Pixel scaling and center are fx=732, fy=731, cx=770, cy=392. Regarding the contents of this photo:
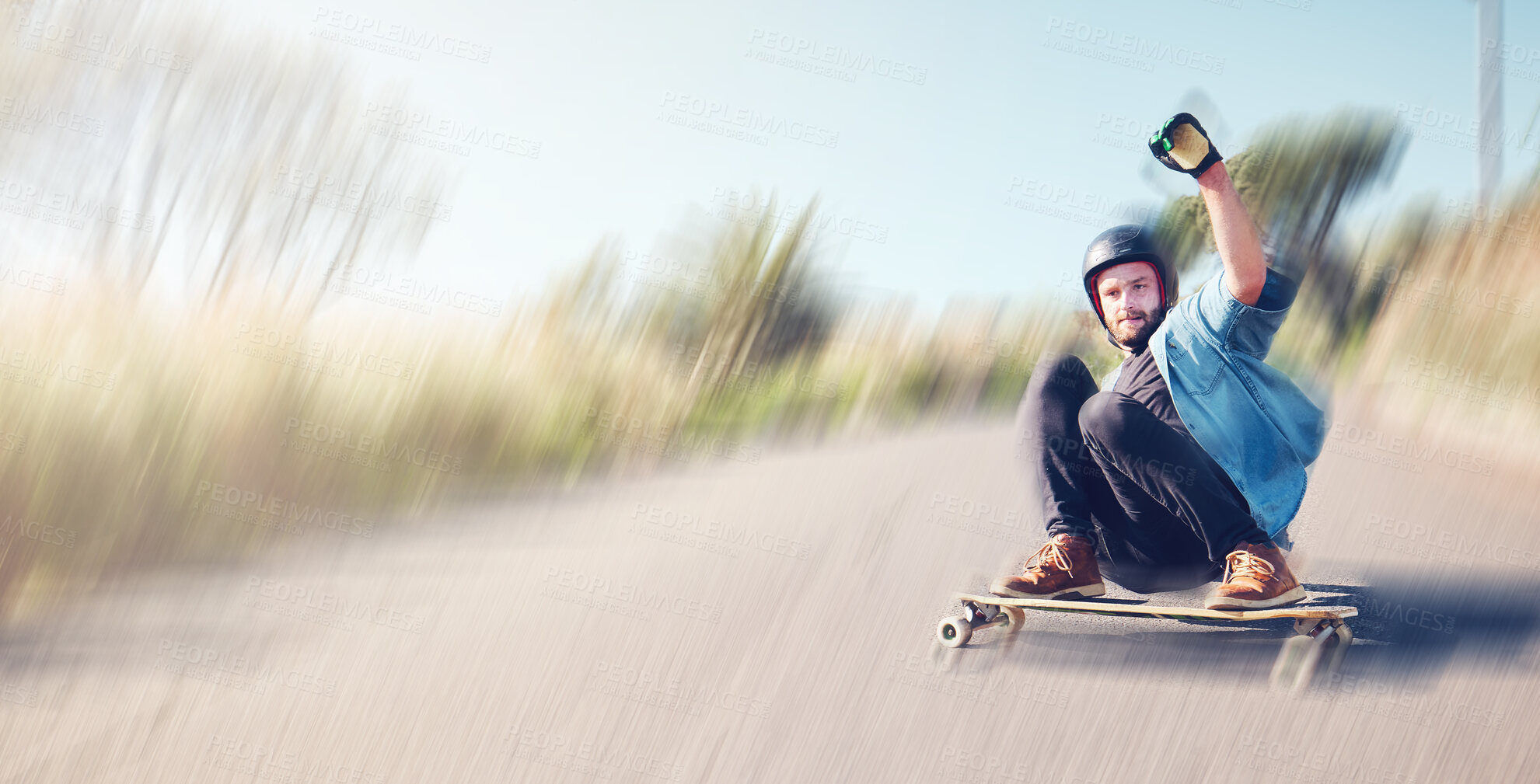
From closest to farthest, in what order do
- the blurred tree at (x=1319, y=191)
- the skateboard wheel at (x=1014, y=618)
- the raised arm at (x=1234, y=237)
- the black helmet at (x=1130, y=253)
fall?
1. the raised arm at (x=1234, y=237)
2. the black helmet at (x=1130, y=253)
3. the skateboard wheel at (x=1014, y=618)
4. the blurred tree at (x=1319, y=191)

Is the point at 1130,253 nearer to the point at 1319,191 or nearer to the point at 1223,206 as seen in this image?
the point at 1223,206

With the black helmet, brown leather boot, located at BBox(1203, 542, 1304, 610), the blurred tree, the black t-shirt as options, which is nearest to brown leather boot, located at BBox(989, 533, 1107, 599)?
brown leather boot, located at BBox(1203, 542, 1304, 610)

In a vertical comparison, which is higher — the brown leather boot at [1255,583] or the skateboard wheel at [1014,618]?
the brown leather boot at [1255,583]

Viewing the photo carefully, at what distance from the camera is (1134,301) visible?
10.5 ft

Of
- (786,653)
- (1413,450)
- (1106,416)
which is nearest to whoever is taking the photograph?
(1106,416)

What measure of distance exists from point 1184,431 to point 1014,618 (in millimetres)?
1097

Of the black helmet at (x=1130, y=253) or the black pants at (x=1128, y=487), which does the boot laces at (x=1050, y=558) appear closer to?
the black pants at (x=1128, y=487)

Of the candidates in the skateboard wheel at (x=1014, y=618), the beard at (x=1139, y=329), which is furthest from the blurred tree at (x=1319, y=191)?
the skateboard wheel at (x=1014, y=618)

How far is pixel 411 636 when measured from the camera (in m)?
3.86

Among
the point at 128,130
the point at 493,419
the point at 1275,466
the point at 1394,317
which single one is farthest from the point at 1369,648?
the point at 128,130

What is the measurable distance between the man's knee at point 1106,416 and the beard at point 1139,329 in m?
0.23

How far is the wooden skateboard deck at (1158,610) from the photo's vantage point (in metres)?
2.96

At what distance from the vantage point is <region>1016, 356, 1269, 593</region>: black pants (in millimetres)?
3053

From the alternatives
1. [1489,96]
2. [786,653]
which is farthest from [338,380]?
[1489,96]
